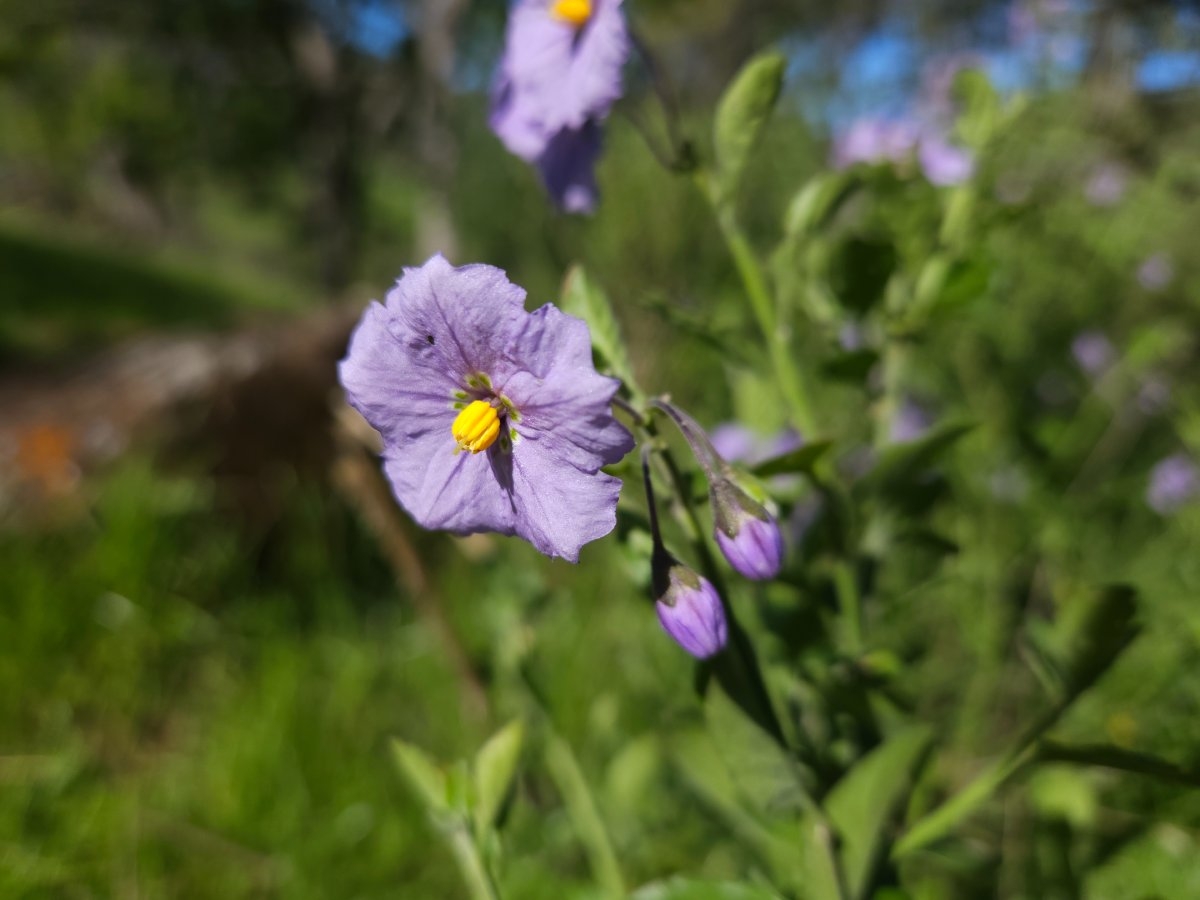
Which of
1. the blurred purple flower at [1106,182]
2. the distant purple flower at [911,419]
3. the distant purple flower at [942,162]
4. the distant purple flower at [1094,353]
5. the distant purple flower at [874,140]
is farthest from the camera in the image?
the distant purple flower at [1094,353]

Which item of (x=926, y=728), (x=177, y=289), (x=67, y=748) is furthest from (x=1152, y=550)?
(x=177, y=289)

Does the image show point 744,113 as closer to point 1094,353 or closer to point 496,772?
point 496,772

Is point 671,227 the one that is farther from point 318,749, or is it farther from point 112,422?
point 318,749

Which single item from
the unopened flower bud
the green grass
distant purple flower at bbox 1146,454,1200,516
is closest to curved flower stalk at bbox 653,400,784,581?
the unopened flower bud

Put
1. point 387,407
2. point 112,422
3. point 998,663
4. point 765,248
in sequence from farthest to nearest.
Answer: point 765,248, point 112,422, point 998,663, point 387,407

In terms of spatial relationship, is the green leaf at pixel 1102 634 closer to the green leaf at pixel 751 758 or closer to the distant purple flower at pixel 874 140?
the green leaf at pixel 751 758

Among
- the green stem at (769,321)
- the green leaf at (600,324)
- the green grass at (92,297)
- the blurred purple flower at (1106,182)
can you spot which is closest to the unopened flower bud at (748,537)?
the green leaf at (600,324)

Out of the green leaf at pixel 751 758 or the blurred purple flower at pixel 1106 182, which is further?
the blurred purple flower at pixel 1106 182

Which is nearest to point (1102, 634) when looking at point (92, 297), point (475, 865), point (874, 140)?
point (475, 865)
